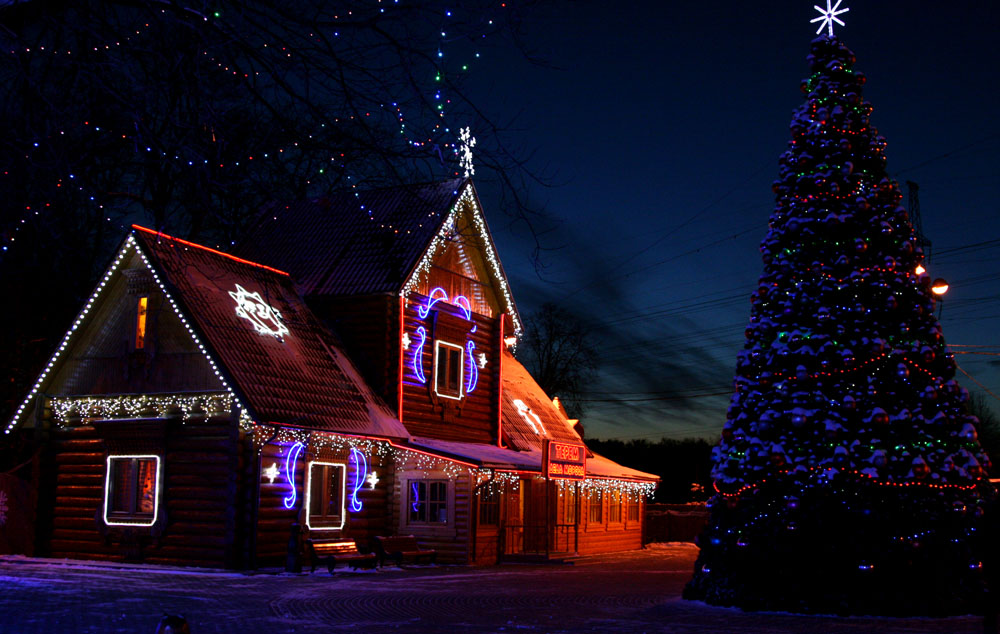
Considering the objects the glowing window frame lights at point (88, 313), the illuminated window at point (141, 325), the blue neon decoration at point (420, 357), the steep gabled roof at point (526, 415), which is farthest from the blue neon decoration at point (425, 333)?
the illuminated window at point (141, 325)

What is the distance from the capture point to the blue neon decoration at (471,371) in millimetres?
28062

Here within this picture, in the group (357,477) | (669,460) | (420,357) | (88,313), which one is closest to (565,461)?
(420,357)

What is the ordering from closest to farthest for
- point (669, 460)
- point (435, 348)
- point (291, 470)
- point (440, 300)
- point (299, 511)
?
point (299, 511) < point (291, 470) < point (435, 348) < point (440, 300) < point (669, 460)

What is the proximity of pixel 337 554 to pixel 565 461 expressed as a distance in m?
7.08

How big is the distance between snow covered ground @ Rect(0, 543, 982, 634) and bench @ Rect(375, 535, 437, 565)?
3.27ft

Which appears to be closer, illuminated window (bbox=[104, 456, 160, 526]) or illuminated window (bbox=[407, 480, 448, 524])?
illuminated window (bbox=[104, 456, 160, 526])

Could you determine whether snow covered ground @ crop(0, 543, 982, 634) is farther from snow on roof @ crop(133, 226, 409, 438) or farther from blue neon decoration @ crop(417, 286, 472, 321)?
blue neon decoration @ crop(417, 286, 472, 321)

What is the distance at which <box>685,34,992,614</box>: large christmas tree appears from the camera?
14867 mm

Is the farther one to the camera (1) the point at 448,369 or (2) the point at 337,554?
(1) the point at 448,369

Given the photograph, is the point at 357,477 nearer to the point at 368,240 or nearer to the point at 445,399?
the point at 445,399

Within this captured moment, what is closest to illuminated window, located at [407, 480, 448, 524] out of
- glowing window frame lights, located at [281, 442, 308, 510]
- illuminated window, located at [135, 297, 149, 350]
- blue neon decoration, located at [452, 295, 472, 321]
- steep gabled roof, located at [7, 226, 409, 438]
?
steep gabled roof, located at [7, 226, 409, 438]

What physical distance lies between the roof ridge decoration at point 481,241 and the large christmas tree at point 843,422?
1011 cm

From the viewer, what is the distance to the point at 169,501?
21484mm

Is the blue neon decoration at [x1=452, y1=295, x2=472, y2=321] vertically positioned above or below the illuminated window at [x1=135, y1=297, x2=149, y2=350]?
above
